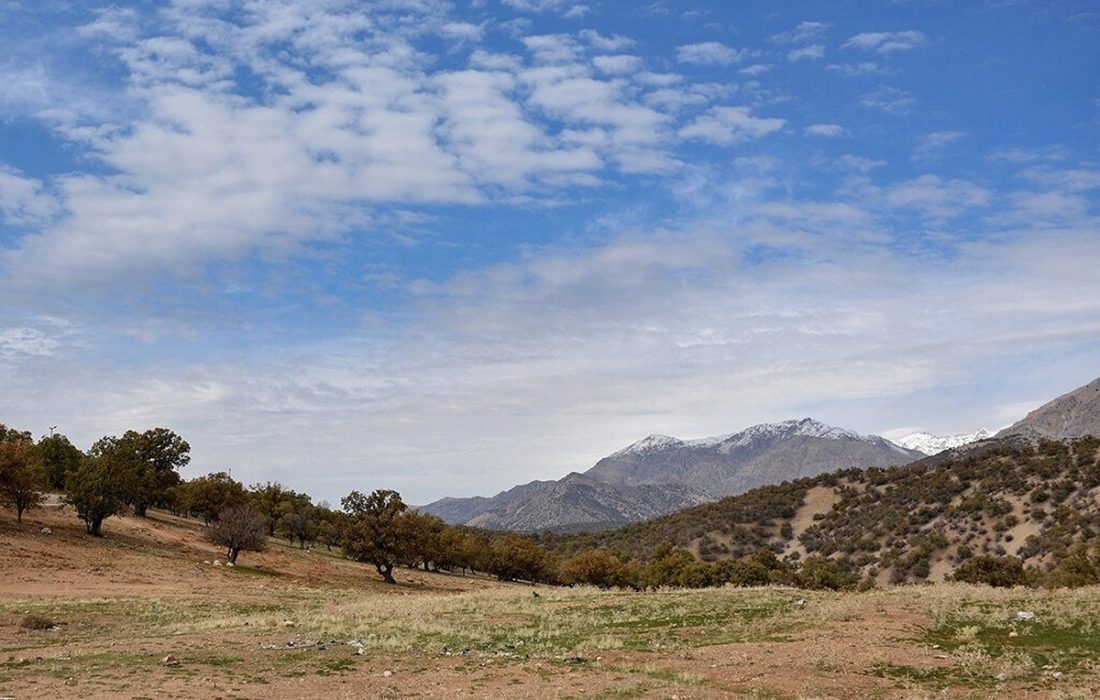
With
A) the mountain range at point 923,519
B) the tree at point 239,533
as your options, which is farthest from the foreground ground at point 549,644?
the mountain range at point 923,519

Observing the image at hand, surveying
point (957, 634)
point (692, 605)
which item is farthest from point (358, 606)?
point (957, 634)

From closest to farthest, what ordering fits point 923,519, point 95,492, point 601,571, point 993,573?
point 993,573 < point 95,492 < point 601,571 < point 923,519

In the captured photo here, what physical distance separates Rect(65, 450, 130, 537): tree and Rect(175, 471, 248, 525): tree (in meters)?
25.0

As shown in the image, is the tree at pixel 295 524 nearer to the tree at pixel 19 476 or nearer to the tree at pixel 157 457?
the tree at pixel 157 457

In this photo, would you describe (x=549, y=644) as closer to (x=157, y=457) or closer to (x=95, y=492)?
(x=95, y=492)

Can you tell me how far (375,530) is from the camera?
69250 millimetres

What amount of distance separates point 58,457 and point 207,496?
55.7 feet

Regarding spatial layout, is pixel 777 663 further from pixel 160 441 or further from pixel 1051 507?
pixel 160 441

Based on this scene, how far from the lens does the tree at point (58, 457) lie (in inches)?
3428

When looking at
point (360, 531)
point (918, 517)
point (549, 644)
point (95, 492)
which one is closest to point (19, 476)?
point (95, 492)

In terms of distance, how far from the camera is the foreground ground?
702 inches

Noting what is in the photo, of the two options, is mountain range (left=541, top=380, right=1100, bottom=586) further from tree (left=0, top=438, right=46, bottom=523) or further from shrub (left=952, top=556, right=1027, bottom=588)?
tree (left=0, top=438, right=46, bottom=523)

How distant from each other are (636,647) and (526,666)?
16.2 feet

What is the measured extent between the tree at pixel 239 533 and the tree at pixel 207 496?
2463 centimetres
